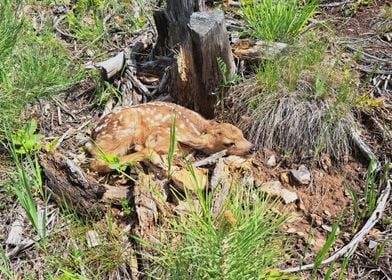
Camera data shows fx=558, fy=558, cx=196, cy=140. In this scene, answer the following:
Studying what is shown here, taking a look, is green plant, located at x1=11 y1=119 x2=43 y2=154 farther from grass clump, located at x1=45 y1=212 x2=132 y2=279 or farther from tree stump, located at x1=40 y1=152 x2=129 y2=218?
grass clump, located at x1=45 y1=212 x2=132 y2=279

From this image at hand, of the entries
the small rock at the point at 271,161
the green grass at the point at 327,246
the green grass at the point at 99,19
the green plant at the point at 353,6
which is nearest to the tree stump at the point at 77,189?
the small rock at the point at 271,161

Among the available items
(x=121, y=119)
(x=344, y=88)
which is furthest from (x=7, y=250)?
(x=344, y=88)

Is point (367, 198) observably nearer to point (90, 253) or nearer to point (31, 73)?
point (90, 253)

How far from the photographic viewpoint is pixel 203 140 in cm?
374

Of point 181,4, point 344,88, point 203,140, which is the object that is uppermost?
point 181,4

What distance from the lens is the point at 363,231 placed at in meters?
3.19

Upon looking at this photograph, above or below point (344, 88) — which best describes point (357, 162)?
below

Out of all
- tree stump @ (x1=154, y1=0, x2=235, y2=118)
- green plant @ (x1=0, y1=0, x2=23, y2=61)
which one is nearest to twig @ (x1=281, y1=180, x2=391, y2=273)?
tree stump @ (x1=154, y1=0, x2=235, y2=118)

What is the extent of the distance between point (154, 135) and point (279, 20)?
140cm

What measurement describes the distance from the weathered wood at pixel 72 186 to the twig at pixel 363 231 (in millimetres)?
1177

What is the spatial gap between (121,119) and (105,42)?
1.39 m

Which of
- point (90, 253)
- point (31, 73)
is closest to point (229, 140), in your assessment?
point (90, 253)

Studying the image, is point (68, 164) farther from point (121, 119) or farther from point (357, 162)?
point (357, 162)

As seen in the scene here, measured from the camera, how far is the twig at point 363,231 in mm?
3031
